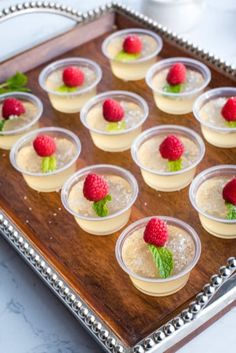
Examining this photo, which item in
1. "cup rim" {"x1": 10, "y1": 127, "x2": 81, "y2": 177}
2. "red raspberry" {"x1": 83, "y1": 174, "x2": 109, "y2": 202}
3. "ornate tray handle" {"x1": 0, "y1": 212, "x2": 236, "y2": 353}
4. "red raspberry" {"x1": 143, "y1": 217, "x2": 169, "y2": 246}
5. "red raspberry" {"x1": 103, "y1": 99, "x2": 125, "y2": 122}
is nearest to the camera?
"ornate tray handle" {"x1": 0, "y1": 212, "x2": 236, "y2": 353}

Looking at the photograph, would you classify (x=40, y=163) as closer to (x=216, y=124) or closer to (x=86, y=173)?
(x=86, y=173)

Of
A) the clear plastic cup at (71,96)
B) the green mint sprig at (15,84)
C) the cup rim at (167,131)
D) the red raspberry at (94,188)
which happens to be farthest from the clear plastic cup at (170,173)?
the green mint sprig at (15,84)

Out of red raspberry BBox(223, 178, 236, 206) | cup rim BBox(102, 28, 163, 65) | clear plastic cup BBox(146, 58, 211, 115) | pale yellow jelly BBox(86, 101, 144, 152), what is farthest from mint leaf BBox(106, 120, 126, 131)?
red raspberry BBox(223, 178, 236, 206)

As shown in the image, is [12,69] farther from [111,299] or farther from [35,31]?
[111,299]

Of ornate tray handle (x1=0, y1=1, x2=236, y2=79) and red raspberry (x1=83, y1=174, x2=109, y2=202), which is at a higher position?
ornate tray handle (x1=0, y1=1, x2=236, y2=79)

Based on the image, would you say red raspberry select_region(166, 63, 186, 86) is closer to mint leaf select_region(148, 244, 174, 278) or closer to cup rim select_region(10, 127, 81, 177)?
cup rim select_region(10, 127, 81, 177)

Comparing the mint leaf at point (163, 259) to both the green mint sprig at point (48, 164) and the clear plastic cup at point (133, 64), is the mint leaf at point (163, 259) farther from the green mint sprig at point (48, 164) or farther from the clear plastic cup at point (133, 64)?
the clear plastic cup at point (133, 64)

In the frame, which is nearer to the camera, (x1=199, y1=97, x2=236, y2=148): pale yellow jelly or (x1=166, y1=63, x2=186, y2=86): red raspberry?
(x1=199, y1=97, x2=236, y2=148): pale yellow jelly
